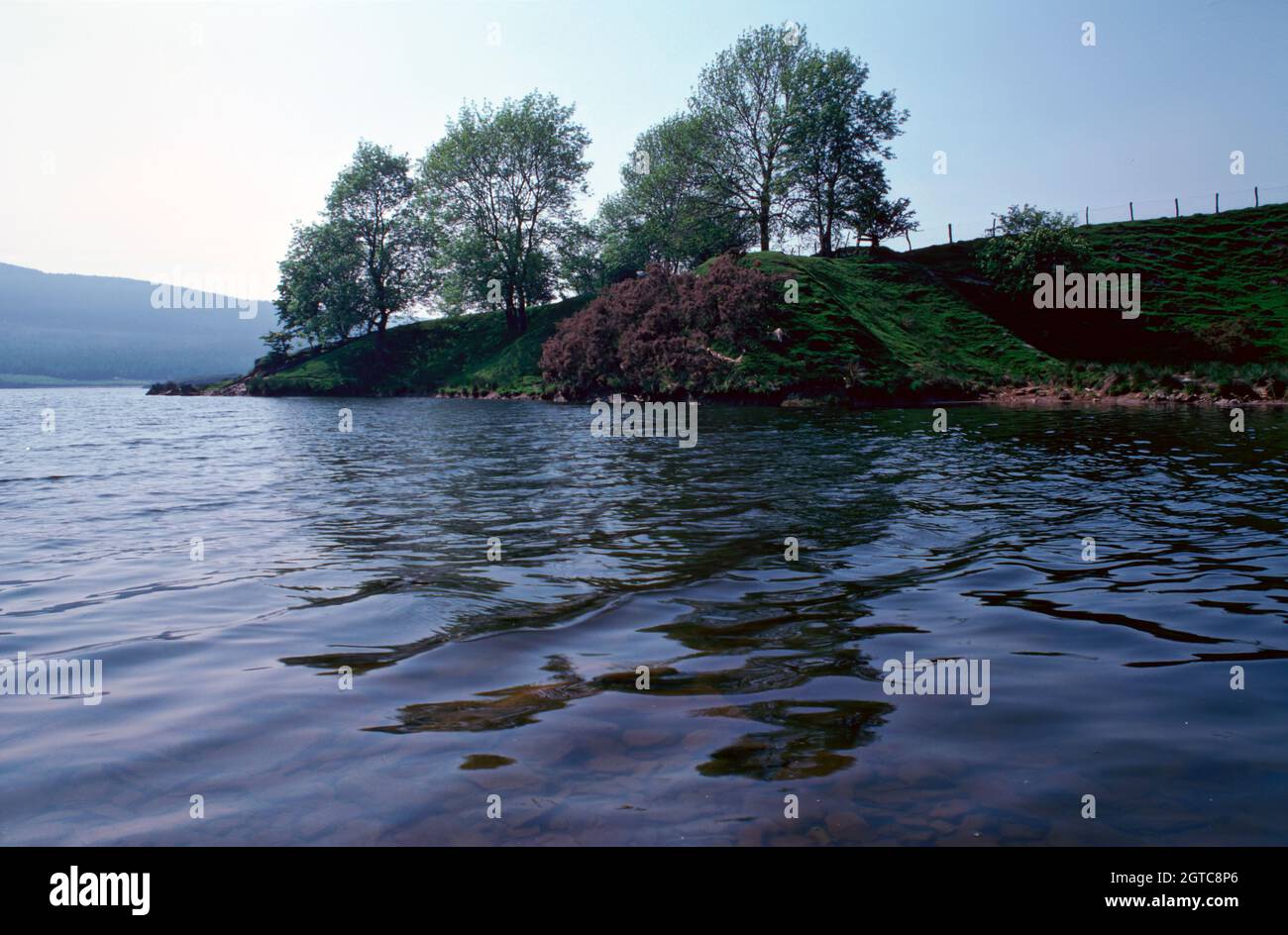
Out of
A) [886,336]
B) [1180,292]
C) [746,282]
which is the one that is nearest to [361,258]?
[746,282]

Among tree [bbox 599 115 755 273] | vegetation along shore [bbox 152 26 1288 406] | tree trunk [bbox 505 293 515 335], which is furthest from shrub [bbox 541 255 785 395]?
tree trunk [bbox 505 293 515 335]

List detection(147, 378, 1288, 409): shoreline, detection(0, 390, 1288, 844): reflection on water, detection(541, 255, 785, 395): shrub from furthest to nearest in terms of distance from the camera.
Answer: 1. detection(541, 255, 785, 395): shrub
2. detection(147, 378, 1288, 409): shoreline
3. detection(0, 390, 1288, 844): reflection on water

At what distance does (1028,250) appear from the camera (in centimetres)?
6362

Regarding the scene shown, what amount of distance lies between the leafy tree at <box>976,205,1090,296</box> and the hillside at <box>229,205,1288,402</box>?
5.11ft

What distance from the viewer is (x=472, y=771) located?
457cm

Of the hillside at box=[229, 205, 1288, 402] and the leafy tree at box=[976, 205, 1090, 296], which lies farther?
the leafy tree at box=[976, 205, 1090, 296]

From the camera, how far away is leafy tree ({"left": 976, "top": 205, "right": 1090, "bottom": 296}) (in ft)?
209

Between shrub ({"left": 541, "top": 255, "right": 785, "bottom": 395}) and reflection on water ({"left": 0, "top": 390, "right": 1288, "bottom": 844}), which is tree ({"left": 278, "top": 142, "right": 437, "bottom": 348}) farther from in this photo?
reflection on water ({"left": 0, "top": 390, "right": 1288, "bottom": 844})

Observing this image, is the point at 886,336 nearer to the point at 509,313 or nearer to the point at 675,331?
the point at 675,331

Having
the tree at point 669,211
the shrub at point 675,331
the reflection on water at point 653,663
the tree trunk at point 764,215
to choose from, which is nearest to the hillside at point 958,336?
the shrub at point 675,331

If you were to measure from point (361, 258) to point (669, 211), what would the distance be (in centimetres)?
3176

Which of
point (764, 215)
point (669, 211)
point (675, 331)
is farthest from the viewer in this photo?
point (669, 211)
